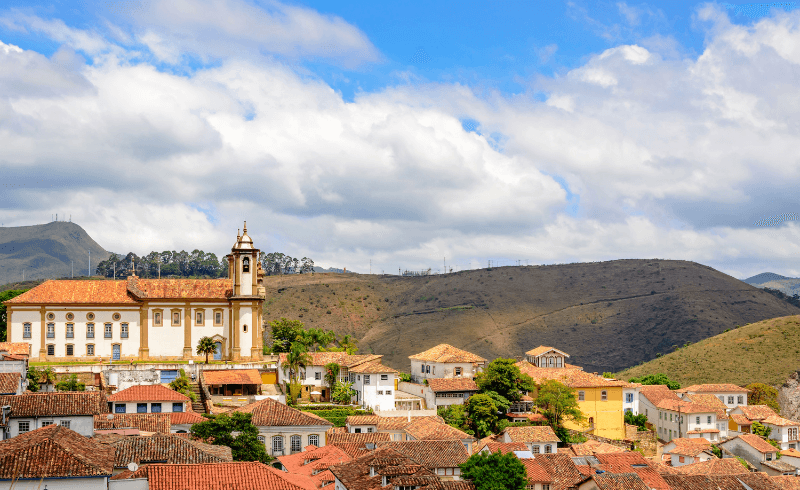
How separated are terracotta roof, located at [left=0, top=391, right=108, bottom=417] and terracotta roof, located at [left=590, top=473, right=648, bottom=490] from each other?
30.4 meters

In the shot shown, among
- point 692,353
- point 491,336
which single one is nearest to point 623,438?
point 692,353

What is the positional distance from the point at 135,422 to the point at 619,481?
3129 centimetres

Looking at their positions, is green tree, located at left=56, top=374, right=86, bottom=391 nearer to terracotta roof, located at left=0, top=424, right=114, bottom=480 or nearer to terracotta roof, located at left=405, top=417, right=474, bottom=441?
terracotta roof, located at left=405, top=417, right=474, bottom=441

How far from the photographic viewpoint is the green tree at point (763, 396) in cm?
9156

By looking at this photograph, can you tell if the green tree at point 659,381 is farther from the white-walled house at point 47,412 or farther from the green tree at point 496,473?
the white-walled house at point 47,412

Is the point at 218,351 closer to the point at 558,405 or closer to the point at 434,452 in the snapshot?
the point at 434,452

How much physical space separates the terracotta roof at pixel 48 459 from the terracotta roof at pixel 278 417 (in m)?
24.2

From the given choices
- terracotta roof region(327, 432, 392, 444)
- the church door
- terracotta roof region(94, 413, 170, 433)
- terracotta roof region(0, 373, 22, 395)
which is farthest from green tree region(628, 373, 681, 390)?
terracotta roof region(0, 373, 22, 395)

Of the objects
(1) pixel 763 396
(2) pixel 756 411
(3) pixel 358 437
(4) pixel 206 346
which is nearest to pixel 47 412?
(3) pixel 358 437

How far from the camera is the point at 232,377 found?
70.0m

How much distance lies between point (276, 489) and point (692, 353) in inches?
3686

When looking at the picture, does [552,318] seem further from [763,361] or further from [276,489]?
[276,489]

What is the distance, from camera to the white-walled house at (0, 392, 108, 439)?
39625 mm

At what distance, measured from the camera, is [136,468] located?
34.6m
